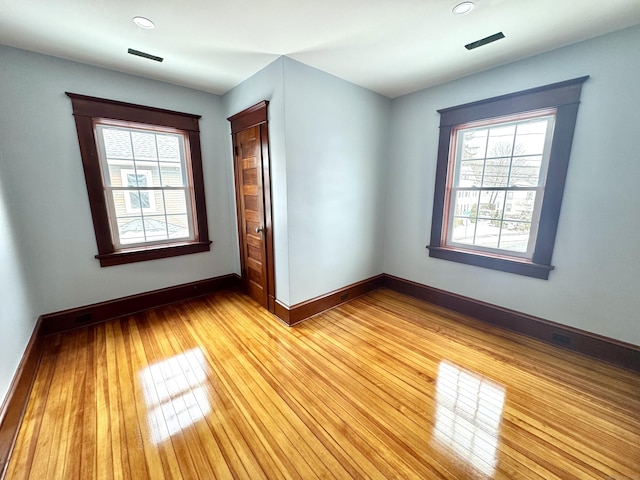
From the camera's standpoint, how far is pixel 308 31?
1.95 m

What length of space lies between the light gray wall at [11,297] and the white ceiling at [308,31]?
1193 mm

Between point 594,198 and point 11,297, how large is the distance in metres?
4.72

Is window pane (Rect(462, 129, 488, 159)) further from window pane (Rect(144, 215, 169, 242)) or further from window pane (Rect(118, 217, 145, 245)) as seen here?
window pane (Rect(118, 217, 145, 245))

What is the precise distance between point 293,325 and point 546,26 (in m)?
3.36

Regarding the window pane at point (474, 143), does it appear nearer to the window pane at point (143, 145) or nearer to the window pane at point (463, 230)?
the window pane at point (463, 230)

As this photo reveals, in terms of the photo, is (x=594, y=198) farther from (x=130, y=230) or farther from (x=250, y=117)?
(x=130, y=230)

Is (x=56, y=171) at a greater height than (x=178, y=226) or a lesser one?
greater

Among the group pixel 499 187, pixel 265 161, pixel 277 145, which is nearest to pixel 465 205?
pixel 499 187

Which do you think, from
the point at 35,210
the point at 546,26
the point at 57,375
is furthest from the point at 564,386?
the point at 35,210

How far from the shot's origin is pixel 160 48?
222cm

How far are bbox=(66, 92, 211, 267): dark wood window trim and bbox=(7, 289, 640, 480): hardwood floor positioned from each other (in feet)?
2.77

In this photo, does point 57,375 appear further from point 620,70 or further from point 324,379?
point 620,70

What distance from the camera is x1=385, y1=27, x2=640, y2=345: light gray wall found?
77.4 inches

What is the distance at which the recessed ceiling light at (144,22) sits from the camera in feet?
5.95
